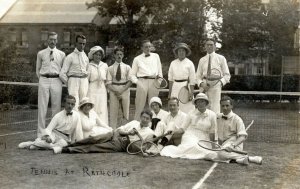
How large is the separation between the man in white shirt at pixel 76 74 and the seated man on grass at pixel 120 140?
112 cm

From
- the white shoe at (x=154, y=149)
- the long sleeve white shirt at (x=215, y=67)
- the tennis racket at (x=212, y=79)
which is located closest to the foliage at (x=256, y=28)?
the long sleeve white shirt at (x=215, y=67)

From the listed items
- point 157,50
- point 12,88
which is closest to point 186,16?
point 157,50

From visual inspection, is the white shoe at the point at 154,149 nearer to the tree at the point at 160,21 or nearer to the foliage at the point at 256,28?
the tree at the point at 160,21

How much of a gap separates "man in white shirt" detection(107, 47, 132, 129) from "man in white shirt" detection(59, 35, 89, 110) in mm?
653

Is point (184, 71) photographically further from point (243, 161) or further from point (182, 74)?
point (243, 161)

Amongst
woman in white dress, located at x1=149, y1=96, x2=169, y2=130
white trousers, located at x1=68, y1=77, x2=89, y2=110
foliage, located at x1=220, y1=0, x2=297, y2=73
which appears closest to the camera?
woman in white dress, located at x1=149, y1=96, x2=169, y2=130

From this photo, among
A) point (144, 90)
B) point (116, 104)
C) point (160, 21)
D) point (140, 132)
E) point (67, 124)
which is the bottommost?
point (140, 132)

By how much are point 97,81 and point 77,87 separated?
502 mm

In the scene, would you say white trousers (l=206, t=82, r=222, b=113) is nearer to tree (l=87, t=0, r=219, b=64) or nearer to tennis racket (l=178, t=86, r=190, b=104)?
tennis racket (l=178, t=86, r=190, b=104)

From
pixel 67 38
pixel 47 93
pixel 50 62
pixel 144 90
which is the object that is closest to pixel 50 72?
pixel 50 62

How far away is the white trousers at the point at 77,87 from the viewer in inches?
347

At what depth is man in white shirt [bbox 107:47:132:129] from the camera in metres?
9.39

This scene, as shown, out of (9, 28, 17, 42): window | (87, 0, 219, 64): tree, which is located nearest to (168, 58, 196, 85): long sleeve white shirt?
(87, 0, 219, 64): tree

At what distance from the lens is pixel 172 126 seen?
819cm
